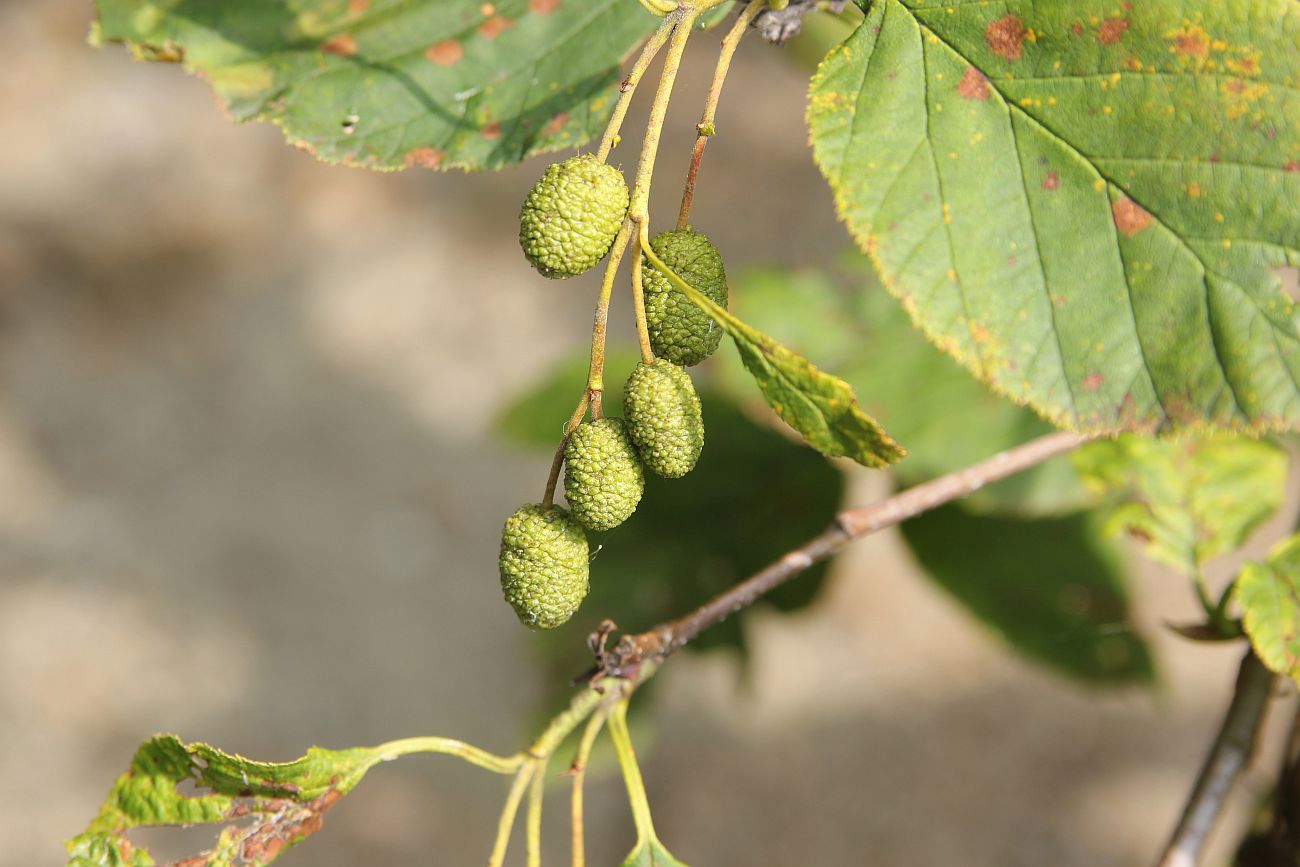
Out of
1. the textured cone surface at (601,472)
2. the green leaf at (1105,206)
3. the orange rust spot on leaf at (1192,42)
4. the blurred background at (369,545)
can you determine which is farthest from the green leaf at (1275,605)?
the blurred background at (369,545)

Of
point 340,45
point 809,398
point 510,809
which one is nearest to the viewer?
point 809,398

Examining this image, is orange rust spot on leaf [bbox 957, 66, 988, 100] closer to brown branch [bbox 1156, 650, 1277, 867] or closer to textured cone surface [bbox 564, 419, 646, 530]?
textured cone surface [bbox 564, 419, 646, 530]

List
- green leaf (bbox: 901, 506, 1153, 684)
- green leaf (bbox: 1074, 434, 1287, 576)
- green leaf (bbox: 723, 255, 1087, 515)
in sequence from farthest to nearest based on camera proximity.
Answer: green leaf (bbox: 901, 506, 1153, 684), green leaf (bbox: 723, 255, 1087, 515), green leaf (bbox: 1074, 434, 1287, 576)

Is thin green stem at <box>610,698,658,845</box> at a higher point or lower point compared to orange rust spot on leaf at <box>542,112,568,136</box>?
lower

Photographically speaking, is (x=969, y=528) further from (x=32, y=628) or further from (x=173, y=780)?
(x=32, y=628)

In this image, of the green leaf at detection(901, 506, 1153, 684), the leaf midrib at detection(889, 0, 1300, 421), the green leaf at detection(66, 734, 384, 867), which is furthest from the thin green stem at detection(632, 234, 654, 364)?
the green leaf at detection(901, 506, 1153, 684)

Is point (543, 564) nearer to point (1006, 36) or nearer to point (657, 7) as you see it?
point (657, 7)

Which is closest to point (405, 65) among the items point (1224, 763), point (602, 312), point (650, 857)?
point (602, 312)

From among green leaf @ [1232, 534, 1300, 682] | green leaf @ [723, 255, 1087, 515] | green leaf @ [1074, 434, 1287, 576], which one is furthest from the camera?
green leaf @ [723, 255, 1087, 515]
